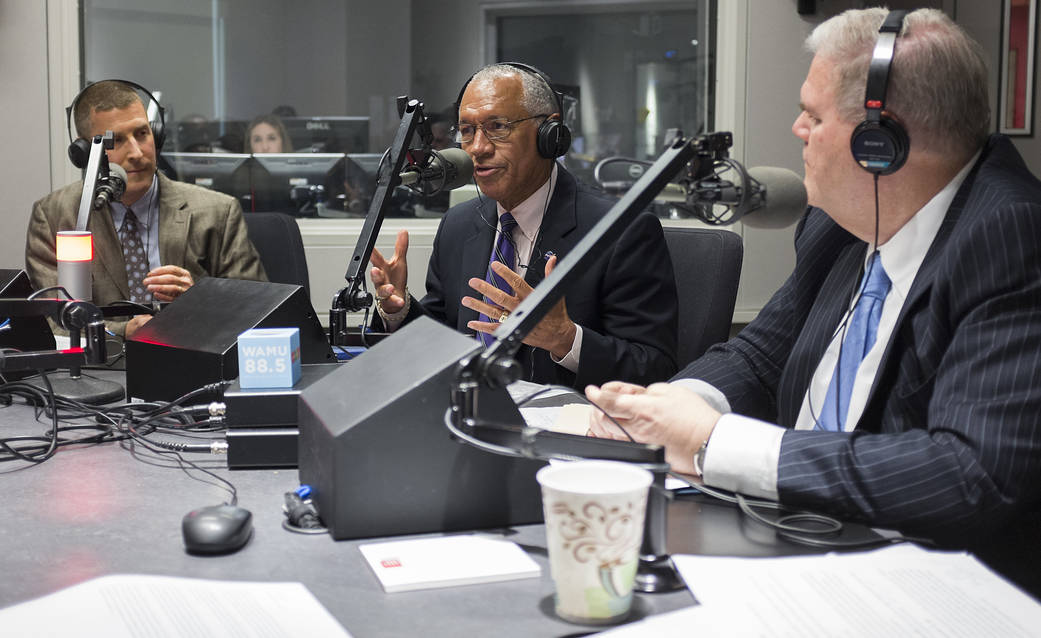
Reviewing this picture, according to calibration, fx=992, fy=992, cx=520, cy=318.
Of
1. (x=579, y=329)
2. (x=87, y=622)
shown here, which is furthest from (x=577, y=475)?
(x=579, y=329)

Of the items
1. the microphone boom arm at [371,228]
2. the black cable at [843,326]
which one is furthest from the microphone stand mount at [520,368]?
the microphone boom arm at [371,228]

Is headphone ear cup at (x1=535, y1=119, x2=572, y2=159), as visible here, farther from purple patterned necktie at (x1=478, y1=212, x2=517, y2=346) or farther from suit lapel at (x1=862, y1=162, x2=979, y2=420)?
suit lapel at (x1=862, y1=162, x2=979, y2=420)

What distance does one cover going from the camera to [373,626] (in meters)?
0.80

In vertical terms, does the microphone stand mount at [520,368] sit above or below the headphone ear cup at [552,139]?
below

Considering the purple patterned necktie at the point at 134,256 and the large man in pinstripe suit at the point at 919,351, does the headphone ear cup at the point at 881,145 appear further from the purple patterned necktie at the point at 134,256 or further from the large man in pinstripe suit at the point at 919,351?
the purple patterned necktie at the point at 134,256

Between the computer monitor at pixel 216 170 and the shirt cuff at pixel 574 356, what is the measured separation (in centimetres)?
236

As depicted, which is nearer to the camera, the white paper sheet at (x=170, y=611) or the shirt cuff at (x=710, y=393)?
the white paper sheet at (x=170, y=611)

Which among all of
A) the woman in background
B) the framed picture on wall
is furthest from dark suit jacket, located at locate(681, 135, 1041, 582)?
the woman in background

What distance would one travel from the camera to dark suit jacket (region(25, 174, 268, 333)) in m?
2.68

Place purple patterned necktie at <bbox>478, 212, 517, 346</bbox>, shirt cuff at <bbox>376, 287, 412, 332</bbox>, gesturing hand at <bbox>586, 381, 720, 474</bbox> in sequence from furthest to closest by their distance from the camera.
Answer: purple patterned necktie at <bbox>478, 212, 517, 346</bbox> < shirt cuff at <bbox>376, 287, 412, 332</bbox> < gesturing hand at <bbox>586, 381, 720, 474</bbox>

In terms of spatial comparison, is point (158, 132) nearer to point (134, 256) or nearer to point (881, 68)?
point (134, 256)

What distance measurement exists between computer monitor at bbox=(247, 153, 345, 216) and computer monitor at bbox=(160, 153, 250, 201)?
5 cm

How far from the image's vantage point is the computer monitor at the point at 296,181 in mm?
3850

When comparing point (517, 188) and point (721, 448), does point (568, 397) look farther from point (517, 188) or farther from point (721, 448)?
point (517, 188)
